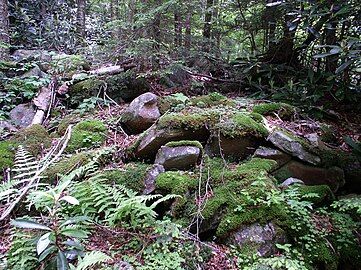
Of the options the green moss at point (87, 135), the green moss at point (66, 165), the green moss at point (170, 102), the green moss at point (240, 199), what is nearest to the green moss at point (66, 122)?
the green moss at point (87, 135)

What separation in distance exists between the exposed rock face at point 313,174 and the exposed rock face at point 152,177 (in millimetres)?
1510

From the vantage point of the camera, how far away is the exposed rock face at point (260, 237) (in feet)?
8.82

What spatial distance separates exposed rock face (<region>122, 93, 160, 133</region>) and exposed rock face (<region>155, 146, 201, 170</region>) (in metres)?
0.99

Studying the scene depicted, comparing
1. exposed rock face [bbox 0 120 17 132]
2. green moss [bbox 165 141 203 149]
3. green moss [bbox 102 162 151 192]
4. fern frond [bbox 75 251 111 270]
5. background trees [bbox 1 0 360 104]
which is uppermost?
background trees [bbox 1 0 360 104]

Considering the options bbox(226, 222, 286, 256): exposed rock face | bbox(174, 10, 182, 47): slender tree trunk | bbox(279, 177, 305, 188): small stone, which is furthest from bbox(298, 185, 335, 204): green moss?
bbox(174, 10, 182, 47): slender tree trunk

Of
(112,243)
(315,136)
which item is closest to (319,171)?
(315,136)

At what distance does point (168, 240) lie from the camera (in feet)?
8.45

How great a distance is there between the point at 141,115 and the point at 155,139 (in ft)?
2.70

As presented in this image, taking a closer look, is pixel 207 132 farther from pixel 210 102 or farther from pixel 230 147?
pixel 210 102

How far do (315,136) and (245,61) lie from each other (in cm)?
304

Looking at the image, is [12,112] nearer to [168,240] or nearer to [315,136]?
[168,240]

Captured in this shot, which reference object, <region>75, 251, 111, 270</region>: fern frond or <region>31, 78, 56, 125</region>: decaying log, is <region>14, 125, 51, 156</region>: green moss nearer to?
<region>31, 78, 56, 125</region>: decaying log

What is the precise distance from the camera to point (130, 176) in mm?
3416

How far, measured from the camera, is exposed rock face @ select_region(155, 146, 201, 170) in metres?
3.52
